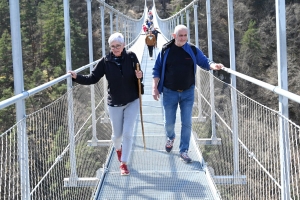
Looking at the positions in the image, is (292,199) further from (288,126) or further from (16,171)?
(16,171)

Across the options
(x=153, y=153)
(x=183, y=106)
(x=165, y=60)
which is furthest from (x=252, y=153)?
(x=153, y=153)

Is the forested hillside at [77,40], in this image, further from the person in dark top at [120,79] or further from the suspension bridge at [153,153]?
the person in dark top at [120,79]

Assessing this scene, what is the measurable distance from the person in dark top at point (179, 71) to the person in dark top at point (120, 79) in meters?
0.31

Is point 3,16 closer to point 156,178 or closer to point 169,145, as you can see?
point 169,145

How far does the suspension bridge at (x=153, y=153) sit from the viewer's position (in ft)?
6.53

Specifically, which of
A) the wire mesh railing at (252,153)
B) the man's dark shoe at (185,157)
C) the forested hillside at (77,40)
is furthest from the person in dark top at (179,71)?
the forested hillside at (77,40)

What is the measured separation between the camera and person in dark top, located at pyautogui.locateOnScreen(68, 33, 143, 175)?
3076 mm

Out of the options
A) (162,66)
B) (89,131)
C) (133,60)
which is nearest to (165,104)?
(162,66)

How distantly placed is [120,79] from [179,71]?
474mm

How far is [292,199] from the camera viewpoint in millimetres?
2010

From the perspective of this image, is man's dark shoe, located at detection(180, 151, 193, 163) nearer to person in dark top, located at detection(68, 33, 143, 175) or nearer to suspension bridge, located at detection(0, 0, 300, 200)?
suspension bridge, located at detection(0, 0, 300, 200)

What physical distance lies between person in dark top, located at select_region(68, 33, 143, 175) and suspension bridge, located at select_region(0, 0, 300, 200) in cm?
28

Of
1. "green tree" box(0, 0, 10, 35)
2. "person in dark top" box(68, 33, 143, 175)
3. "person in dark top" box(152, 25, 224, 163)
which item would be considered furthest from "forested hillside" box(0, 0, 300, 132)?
"person in dark top" box(68, 33, 143, 175)

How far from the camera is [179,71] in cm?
333
